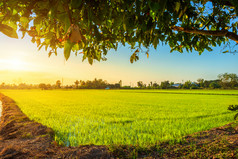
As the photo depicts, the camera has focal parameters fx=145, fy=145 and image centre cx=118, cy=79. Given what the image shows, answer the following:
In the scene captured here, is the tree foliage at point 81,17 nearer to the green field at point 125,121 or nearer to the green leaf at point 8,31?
the green leaf at point 8,31

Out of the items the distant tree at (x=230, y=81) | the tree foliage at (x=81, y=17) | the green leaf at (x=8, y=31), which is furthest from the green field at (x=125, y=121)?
the distant tree at (x=230, y=81)

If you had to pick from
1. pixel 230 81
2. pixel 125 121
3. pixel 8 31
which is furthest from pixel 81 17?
pixel 230 81

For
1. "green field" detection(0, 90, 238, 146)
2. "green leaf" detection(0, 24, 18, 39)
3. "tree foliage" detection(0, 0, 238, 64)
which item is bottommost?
"green field" detection(0, 90, 238, 146)

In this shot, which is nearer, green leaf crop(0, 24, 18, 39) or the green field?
green leaf crop(0, 24, 18, 39)

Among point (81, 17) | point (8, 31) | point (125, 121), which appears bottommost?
point (125, 121)

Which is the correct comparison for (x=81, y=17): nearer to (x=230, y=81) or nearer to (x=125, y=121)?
(x=125, y=121)

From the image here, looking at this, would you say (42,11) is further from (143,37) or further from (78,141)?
(78,141)

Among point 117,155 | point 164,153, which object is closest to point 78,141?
point 117,155

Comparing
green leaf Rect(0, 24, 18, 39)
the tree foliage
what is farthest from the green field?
green leaf Rect(0, 24, 18, 39)

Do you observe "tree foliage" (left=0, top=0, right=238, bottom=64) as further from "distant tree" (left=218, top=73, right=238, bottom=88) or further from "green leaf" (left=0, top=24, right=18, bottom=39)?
"distant tree" (left=218, top=73, right=238, bottom=88)

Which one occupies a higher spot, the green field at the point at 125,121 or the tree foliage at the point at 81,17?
the tree foliage at the point at 81,17

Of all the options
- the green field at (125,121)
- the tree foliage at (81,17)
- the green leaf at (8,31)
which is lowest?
the green field at (125,121)

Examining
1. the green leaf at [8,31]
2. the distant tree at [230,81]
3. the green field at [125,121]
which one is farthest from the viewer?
the distant tree at [230,81]

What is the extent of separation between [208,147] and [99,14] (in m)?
2.73
